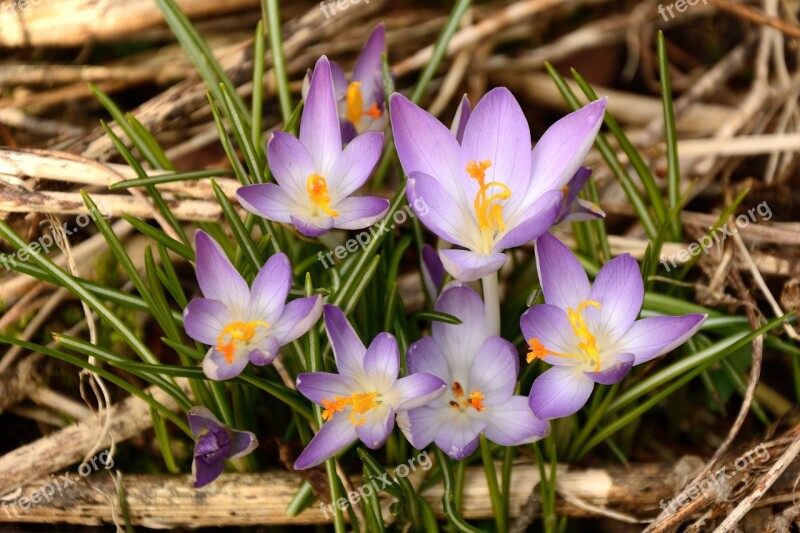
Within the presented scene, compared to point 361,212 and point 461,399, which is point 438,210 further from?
point 461,399

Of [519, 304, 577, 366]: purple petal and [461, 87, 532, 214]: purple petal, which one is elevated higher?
[461, 87, 532, 214]: purple petal

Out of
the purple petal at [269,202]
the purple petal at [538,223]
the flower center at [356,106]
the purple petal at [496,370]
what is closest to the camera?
the purple petal at [538,223]

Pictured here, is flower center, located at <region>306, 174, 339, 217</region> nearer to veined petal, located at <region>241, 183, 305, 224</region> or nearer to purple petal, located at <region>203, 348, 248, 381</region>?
veined petal, located at <region>241, 183, 305, 224</region>

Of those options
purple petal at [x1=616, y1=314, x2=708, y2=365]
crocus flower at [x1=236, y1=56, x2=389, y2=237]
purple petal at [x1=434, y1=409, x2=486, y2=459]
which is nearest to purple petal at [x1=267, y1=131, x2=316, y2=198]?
crocus flower at [x1=236, y1=56, x2=389, y2=237]

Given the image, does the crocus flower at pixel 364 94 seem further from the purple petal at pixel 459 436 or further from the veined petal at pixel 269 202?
the purple petal at pixel 459 436

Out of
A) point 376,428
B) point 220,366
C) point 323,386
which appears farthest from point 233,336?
point 376,428

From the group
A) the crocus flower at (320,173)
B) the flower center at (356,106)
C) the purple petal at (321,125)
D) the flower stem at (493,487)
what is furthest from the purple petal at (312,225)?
the flower stem at (493,487)
